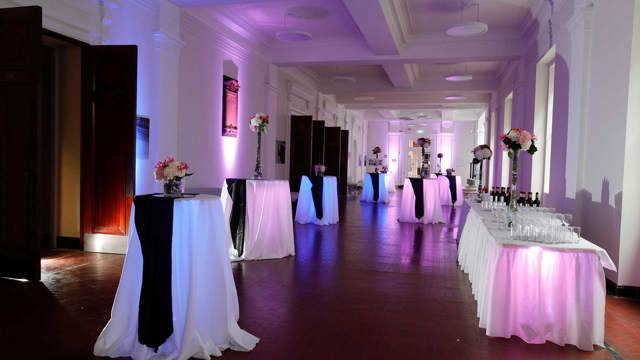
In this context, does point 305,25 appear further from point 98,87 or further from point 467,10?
point 98,87

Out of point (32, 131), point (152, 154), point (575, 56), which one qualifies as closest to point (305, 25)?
point (152, 154)

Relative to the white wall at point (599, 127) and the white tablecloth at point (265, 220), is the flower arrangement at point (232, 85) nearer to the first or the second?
the white tablecloth at point (265, 220)

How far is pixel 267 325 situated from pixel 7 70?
3.41 meters

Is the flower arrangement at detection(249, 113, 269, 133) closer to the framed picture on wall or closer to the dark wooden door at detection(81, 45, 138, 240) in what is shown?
the dark wooden door at detection(81, 45, 138, 240)

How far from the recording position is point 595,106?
15.2ft

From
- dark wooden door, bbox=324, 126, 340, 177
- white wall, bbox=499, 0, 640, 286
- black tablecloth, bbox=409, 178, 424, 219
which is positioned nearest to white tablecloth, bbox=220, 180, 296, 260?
white wall, bbox=499, 0, 640, 286

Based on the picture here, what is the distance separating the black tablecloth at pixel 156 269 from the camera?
260 cm

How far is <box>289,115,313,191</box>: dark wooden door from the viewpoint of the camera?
11867 mm

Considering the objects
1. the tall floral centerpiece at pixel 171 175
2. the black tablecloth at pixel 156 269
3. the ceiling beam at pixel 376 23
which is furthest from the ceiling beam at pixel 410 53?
the black tablecloth at pixel 156 269

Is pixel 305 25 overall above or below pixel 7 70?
above

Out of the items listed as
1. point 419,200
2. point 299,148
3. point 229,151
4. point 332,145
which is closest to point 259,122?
point 229,151

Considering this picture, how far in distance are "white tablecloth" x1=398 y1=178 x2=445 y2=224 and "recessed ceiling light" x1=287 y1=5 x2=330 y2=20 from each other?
12.3 feet

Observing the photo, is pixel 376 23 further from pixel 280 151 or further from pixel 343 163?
pixel 343 163

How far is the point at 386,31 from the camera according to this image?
7.61m
